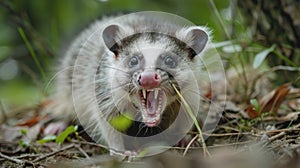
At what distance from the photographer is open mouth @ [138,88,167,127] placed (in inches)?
A: 139

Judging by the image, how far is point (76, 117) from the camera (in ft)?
16.6

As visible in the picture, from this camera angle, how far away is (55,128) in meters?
4.96

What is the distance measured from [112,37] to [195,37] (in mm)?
715

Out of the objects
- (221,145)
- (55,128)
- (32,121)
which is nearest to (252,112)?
(221,145)

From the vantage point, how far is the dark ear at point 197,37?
402 cm

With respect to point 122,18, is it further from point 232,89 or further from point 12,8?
point 12,8

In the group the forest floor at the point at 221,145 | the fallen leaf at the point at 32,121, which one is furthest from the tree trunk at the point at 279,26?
the fallen leaf at the point at 32,121

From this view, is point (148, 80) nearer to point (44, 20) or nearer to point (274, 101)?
point (274, 101)

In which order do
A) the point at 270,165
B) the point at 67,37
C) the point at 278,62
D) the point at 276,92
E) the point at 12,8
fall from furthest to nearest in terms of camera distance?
the point at 12,8 → the point at 67,37 → the point at 278,62 → the point at 276,92 → the point at 270,165

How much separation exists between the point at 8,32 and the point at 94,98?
3.72 meters

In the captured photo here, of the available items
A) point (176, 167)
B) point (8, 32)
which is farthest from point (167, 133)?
point (8, 32)

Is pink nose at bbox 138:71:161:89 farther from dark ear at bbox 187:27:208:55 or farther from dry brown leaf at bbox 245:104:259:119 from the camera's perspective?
dry brown leaf at bbox 245:104:259:119

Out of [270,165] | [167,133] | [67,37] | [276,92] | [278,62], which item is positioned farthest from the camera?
[67,37]

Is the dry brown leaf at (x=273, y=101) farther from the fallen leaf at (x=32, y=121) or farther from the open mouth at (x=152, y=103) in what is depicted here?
the fallen leaf at (x=32, y=121)
